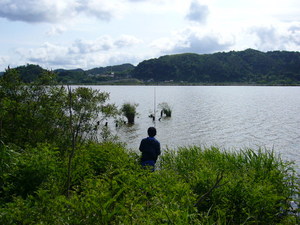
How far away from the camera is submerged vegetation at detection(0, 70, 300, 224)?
459cm

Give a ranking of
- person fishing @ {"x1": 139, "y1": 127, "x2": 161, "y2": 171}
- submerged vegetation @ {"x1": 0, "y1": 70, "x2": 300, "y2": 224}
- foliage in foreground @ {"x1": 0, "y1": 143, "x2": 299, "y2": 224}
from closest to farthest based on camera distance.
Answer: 1. foliage in foreground @ {"x1": 0, "y1": 143, "x2": 299, "y2": 224}
2. submerged vegetation @ {"x1": 0, "y1": 70, "x2": 300, "y2": 224}
3. person fishing @ {"x1": 139, "y1": 127, "x2": 161, "y2": 171}

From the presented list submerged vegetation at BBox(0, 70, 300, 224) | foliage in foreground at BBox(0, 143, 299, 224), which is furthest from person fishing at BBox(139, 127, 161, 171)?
foliage in foreground at BBox(0, 143, 299, 224)

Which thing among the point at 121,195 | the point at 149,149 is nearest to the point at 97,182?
the point at 121,195

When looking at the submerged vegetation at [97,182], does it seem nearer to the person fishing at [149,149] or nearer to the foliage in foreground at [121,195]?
→ the foliage in foreground at [121,195]

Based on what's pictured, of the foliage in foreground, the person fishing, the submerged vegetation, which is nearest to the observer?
the foliage in foreground

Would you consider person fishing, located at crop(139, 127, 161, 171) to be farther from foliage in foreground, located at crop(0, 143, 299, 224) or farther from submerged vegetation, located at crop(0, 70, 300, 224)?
foliage in foreground, located at crop(0, 143, 299, 224)

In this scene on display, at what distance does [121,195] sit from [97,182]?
79.7 inches

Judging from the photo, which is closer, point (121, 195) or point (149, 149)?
point (121, 195)

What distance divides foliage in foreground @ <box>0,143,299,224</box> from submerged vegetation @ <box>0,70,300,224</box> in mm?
15

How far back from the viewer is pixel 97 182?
203 inches

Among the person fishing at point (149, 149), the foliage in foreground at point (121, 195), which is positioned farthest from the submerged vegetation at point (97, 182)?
the person fishing at point (149, 149)

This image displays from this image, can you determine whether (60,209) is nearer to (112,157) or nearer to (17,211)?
(17,211)

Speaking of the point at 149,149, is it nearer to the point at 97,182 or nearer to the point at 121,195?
the point at 121,195

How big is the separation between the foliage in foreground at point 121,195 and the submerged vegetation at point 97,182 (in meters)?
0.02
